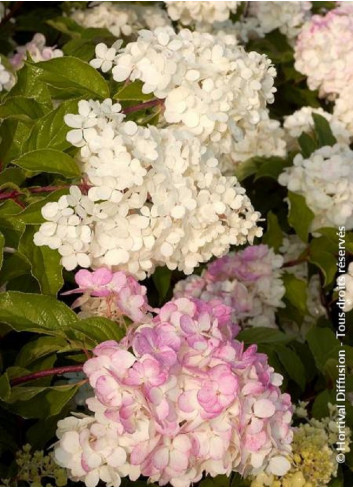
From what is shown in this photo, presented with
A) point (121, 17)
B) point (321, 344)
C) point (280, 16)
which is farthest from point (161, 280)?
point (280, 16)

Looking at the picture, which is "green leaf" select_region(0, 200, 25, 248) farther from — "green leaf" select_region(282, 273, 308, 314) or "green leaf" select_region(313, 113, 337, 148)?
"green leaf" select_region(313, 113, 337, 148)

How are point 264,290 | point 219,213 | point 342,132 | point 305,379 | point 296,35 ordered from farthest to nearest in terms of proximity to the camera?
point 296,35 → point 342,132 → point 264,290 → point 305,379 → point 219,213

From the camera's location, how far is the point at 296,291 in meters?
1.87

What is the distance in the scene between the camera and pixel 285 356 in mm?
1577

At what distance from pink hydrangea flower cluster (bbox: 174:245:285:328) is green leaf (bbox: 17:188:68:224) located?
62 cm

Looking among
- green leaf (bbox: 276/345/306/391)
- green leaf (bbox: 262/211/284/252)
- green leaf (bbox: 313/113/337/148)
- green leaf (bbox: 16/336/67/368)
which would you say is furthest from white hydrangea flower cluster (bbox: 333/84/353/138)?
green leaf (bbox: 16/336/67/368)

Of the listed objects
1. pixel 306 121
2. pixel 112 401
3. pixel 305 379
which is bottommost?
pixel 305 379

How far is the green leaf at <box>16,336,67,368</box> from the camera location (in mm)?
1288

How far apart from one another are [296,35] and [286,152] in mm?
559

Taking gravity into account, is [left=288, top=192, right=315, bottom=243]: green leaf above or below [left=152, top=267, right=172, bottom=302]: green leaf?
above

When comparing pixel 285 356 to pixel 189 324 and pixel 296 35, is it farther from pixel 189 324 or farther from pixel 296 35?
pixel 296 35

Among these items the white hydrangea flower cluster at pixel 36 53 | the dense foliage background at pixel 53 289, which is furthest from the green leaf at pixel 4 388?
the white hydrangea flower cluster at pixel 36 53

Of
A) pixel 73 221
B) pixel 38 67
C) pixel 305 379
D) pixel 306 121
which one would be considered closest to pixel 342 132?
pixel 306 121

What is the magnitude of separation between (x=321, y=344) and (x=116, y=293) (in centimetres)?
60
